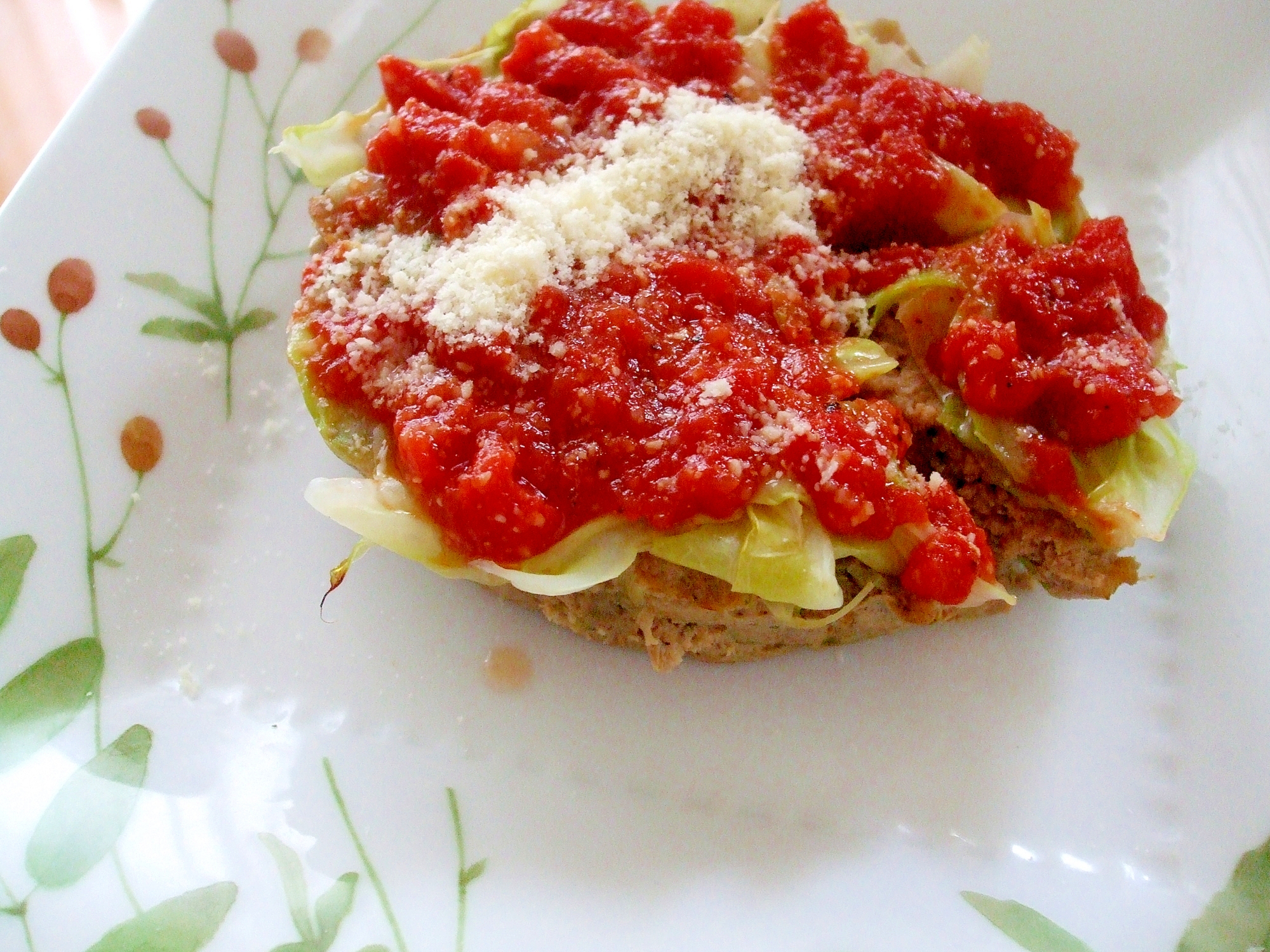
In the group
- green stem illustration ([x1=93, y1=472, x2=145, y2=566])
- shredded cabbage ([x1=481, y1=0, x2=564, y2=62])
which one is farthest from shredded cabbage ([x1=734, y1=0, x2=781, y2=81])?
green stem illustration ([x1=93, y1=472, x2=145, y2=566])

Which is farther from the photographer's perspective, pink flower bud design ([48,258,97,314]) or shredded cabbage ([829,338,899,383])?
pink flower bud design ([48,258,97,314])

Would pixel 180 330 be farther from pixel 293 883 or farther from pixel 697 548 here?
pixel 697 548

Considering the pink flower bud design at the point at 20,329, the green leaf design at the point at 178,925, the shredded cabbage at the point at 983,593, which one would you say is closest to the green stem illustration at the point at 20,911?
the green leaf design at the point at 178,925

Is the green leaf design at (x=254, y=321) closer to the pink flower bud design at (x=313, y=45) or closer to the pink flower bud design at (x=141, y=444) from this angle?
the pink flower bud design at (x=141, y=444)

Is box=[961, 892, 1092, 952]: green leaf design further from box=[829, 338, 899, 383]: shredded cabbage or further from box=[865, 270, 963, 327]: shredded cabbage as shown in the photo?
box=[865, 270, 963, 327]: shredded cabbage

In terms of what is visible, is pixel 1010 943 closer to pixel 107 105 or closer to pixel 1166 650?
pixel 1166 650

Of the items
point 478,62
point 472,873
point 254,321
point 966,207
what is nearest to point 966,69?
point 966,207
